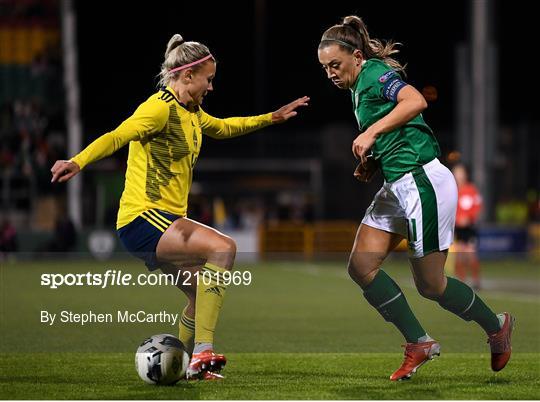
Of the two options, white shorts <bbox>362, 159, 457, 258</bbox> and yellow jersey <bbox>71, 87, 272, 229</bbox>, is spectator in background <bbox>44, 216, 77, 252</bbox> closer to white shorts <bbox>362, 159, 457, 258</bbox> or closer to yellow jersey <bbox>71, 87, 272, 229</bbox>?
yellow jersey <bbox>71, 87, 272, 229</bbox>

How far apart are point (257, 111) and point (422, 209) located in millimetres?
40905

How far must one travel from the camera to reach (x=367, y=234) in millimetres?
7500

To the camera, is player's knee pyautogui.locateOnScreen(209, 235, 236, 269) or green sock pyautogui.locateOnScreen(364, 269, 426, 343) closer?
player's knee pyautogui.locateOnScreen(209, 235, 236, 269)

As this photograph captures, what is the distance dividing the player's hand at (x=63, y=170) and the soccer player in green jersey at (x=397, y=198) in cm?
176

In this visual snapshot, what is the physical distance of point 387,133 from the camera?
731 cm

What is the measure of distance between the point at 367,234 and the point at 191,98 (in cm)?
Result: 138

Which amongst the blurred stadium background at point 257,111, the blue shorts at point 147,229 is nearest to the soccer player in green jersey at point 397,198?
the blue shorts at point 147,229

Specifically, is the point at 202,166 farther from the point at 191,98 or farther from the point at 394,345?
the point at 191,98

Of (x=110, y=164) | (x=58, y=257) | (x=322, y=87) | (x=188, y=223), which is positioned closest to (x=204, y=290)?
(x=188, y=223)

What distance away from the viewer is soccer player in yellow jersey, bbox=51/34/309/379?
7.29m

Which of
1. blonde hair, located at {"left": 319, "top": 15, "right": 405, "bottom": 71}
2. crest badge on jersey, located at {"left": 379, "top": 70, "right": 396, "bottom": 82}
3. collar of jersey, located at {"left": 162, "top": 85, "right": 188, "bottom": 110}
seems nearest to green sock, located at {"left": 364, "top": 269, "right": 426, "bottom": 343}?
crest badge on jersey, located at {"left": 379, "top": 70, "right": 396, "bottom": 82}

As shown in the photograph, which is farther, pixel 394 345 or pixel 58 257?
pixel 58 257

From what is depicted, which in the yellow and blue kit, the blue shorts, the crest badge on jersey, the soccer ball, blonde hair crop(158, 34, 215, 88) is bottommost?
the soccer ball

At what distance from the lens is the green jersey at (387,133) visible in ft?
23.9
